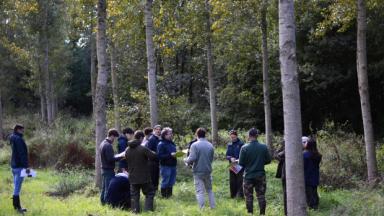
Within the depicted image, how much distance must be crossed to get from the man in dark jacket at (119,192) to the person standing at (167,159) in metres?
1.53

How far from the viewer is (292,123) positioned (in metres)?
7.68

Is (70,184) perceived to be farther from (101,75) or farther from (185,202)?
(185,202)

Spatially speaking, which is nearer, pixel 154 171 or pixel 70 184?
pixel 154 171

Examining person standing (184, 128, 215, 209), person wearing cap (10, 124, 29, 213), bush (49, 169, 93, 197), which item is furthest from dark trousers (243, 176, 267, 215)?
bush (49, 169, 93, 197)

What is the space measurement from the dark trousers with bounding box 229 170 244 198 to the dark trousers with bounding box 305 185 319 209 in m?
2.17

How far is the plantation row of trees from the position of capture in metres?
14.3

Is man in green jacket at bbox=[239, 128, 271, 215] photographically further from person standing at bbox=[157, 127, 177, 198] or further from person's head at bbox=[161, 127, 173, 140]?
person's head at bbox=[161, 127, 173, 140]

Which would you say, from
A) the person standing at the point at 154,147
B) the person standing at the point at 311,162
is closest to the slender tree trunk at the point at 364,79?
the person standing at the point at 311,162

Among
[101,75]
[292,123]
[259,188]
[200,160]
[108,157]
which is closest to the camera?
[292,123]

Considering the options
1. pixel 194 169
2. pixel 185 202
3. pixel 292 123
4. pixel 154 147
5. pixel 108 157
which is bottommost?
pixel 185 202

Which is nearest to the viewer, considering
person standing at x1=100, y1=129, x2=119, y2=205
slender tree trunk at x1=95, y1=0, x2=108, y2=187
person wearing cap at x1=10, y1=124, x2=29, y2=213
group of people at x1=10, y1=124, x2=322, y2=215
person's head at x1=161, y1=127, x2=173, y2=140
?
group of people at x1=10, y1=124, x2=322, y2=215

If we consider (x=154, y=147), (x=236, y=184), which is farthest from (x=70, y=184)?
(x=236, y=184)

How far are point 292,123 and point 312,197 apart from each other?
507cm

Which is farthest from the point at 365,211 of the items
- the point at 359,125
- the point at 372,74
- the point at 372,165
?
the point at 359,125
